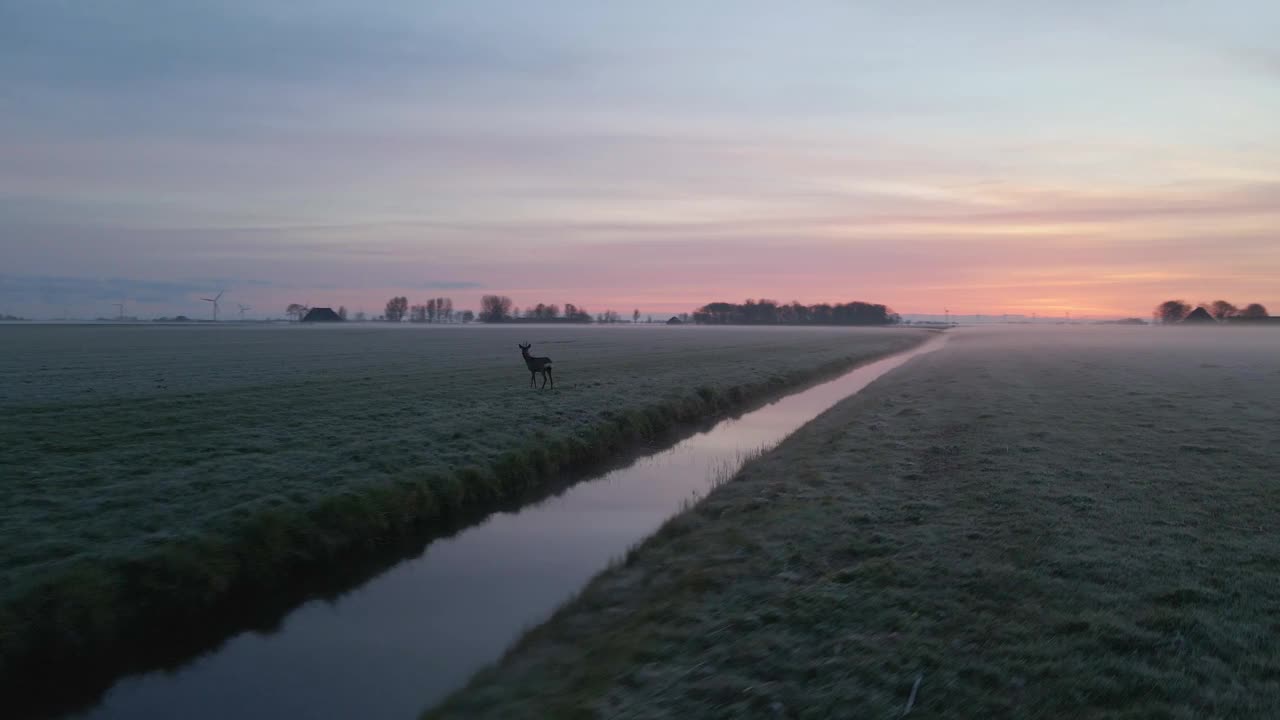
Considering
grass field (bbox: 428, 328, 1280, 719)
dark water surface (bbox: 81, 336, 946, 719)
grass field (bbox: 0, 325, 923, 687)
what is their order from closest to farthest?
grass field (bbox: 428, 328, 1280, 719), dark water surface (bbox: 81, 336, 946, 719), grass field (bbox: 0, 325, 923, 687)

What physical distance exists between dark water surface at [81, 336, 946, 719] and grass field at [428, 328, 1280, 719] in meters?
0.89

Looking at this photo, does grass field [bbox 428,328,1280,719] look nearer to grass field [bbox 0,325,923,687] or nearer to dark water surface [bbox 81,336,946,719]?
dark water surface [bbox 81,336,946,719]

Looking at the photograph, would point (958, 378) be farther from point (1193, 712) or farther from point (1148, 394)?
point (1193, 712)

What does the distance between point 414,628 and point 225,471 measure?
7823mm

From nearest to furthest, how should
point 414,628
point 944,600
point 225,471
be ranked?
point 944,600, point 414,628, point 225,471

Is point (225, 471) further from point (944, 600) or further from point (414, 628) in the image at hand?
point (944, 600)

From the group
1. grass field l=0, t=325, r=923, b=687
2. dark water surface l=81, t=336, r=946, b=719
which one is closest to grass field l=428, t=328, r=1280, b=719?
dark water surface l=81, t=336, r=946, b=719

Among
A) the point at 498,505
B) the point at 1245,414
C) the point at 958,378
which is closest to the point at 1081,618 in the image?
the point at 498,505

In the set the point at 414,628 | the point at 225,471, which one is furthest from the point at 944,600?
the point at 225,471

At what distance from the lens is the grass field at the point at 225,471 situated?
410 inches

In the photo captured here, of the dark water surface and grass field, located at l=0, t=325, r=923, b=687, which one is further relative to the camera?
grass field, located at l=0, t=325, r=923, b=687

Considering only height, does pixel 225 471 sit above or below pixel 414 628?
above

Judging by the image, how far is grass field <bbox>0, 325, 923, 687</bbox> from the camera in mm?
10406

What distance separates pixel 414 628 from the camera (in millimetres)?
10930
